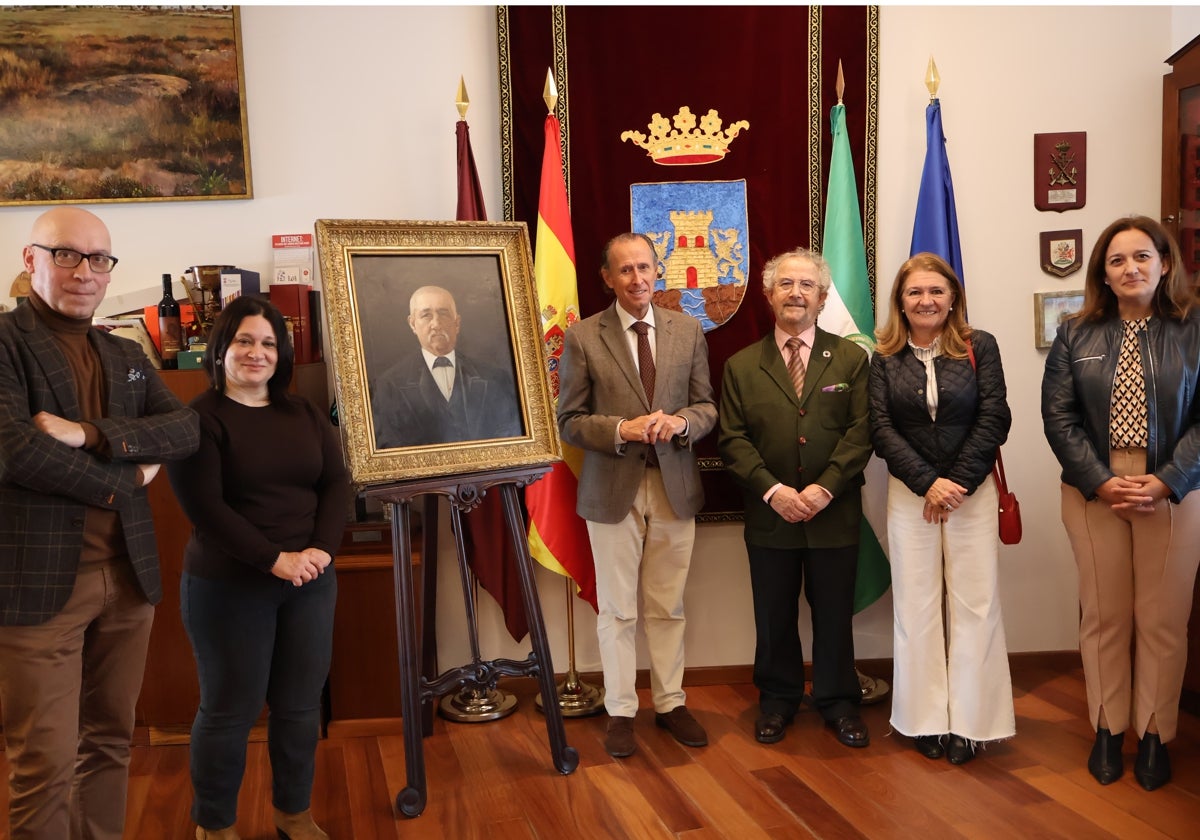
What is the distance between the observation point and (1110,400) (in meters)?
2.86

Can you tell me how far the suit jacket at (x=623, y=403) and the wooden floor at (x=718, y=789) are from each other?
838 mm

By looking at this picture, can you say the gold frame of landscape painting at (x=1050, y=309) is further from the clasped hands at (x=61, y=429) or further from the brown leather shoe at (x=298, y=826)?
the clasped hands at (x=61, y=429)

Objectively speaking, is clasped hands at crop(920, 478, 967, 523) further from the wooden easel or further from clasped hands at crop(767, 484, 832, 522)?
the wooden easel

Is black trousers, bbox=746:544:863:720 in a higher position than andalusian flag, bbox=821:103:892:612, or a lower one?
lower

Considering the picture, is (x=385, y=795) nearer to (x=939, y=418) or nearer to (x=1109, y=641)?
(x=939, y=418)

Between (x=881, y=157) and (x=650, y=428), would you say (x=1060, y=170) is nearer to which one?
(x=881, y=157)

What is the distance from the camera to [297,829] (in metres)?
2.58

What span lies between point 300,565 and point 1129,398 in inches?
96.1

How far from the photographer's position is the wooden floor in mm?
2625

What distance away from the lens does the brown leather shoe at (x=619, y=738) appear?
3131 mm

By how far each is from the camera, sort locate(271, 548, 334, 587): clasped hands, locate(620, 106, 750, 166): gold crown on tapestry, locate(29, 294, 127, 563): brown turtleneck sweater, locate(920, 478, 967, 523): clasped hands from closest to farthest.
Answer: locate(29, 294, 127, 563): brown turtleneck sweater
locate(271, 548, 334, 587): clasped hands
locate(920, 478, 967, 523): clasped hands
locate(620, 106, 750, 166): gold crown on tapestry

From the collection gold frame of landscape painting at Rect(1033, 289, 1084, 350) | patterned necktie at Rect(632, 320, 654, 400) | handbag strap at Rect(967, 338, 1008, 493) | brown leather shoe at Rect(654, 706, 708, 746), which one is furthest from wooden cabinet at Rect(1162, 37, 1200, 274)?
brown leather shoe at Rect(654, 706, 708, 746)

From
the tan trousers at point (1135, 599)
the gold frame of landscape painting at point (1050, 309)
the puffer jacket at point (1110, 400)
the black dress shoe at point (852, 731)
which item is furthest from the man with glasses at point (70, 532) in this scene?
the gold frame of landscape painting at point (1050, 309)

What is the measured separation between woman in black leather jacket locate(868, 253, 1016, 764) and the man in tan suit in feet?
2.15
